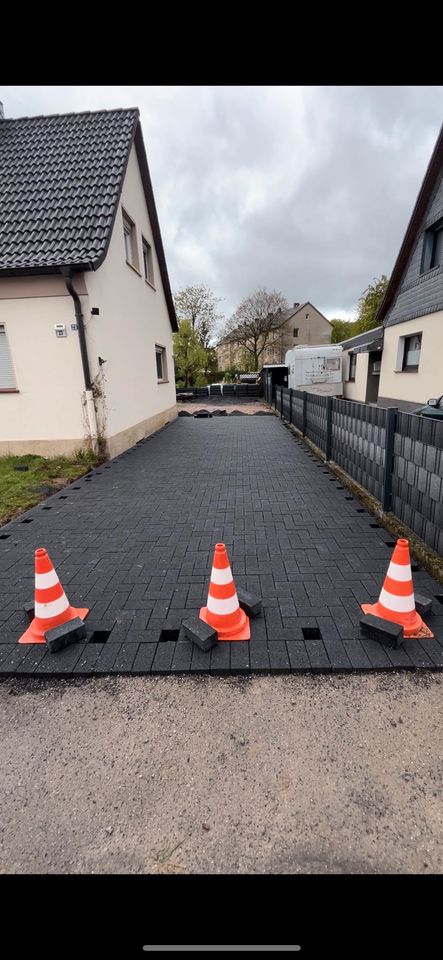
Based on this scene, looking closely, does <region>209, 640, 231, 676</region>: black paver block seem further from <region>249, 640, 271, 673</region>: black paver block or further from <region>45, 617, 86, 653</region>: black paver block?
<region>45, 617, 86, 653</region>: black paver block

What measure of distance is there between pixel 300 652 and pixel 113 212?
8604mm

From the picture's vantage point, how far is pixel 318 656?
2.55 m

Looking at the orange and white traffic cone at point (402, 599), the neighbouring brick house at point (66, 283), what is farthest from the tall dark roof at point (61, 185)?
the orange and white traffic cone at point (402, 599)

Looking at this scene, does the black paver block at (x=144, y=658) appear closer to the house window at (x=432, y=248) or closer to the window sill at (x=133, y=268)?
the window sill at (x=133, y=268)

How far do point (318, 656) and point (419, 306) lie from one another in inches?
501

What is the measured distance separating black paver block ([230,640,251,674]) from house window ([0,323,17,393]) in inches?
284

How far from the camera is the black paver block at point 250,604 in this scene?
9.70ft

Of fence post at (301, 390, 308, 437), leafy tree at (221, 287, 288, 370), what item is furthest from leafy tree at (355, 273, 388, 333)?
fence post at (301, 390, 308, 437)

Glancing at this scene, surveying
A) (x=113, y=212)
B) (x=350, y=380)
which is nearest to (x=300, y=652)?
(x=113, y=212)

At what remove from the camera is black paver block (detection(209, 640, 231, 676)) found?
2479 mm

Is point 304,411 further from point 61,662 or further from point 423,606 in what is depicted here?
point 61,662
